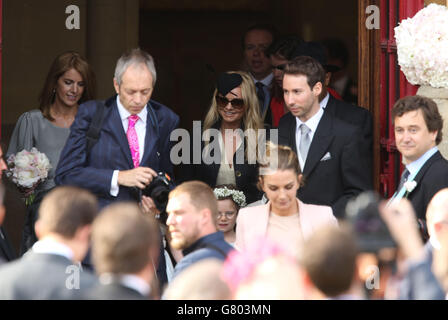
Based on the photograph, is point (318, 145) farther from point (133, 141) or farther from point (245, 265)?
point (245, 265)

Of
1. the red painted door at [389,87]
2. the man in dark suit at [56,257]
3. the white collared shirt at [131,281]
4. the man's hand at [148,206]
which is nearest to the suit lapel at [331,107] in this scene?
the red painted door at [389,87]

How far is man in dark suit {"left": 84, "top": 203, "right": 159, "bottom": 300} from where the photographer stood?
375cm

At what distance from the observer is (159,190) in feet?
18.7

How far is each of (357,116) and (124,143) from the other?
4.90 ft

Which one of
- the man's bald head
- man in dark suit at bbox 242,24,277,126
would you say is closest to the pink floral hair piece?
the man's bald head

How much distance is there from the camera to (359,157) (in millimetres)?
6082

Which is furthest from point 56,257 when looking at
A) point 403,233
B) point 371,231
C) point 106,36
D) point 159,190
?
point 106,36

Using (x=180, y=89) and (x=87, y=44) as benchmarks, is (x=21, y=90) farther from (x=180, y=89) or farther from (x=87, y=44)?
(x=180, y=89)

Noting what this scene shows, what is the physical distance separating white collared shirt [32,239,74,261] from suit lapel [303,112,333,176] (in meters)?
2.25

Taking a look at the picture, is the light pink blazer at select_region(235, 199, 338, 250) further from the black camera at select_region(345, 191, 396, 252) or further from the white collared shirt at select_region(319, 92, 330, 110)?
the black camera at select_region(345, 191, 396, 252)

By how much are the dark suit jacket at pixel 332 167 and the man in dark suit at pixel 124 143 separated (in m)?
0.89

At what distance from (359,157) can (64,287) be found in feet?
8.57

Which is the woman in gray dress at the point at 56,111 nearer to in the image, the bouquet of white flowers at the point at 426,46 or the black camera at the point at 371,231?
the bouquet of white flowers at the point at 426,46
